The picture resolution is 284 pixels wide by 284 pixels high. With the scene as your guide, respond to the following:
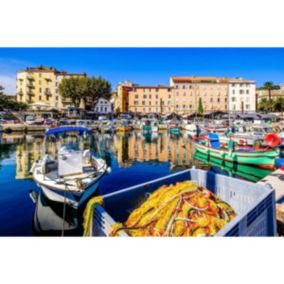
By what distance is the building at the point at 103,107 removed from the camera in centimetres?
5704

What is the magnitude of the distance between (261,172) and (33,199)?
1075 cm

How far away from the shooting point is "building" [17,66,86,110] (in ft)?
196

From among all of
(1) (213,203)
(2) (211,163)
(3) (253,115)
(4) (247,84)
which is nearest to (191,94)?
(4) (247,84)

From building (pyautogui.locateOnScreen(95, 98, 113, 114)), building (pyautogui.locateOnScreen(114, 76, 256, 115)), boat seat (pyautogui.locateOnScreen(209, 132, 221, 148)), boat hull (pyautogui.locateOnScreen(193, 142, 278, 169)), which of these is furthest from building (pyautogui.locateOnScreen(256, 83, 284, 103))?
boat hull (pyautogui.locateOnScreen(193, 142, 278, 169))

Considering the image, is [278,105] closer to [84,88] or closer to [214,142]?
[84,88]

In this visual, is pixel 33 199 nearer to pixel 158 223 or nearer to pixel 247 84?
pixel 158 223

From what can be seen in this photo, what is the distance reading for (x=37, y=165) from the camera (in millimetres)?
9141

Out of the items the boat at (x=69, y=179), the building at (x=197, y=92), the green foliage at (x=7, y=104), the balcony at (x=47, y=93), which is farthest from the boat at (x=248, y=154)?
the balcony at (x=47, y=93)

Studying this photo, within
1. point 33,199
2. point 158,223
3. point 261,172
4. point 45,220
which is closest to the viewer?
point 158,223

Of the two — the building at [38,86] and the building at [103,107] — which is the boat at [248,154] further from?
the building at [38,86]

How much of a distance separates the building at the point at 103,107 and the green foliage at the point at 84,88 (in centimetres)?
213

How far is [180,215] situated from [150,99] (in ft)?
196

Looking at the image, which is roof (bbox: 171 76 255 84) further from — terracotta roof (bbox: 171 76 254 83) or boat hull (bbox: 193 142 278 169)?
boat hull (bbox: 193 142 278 169)

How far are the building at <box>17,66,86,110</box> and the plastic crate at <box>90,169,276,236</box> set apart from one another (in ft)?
189
